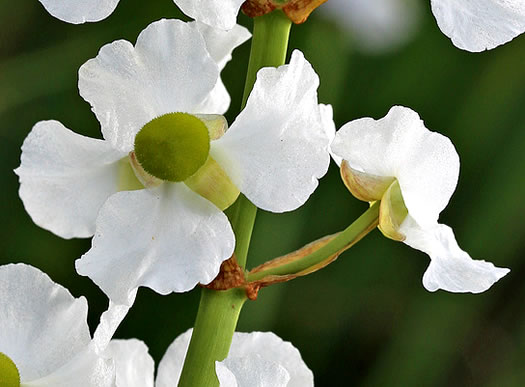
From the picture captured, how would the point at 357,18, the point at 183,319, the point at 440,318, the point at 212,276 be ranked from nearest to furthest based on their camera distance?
the point at 212,276, the point at 183,319, the point at 440,318, the point at 357,18

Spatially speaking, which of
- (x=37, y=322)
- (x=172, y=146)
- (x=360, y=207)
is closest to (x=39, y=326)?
(x=37, y=322)

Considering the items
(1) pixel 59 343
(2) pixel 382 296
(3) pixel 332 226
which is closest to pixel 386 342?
(2) pixel 382 296

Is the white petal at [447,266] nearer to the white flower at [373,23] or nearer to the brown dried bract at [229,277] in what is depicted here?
the brown dried bract at [229,277]

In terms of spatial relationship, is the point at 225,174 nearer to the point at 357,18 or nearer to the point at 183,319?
the point at 183,319

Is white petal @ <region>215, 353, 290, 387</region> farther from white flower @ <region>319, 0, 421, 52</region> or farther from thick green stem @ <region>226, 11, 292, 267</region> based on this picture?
white flower @ <region>319, 0, 421, 52</region>

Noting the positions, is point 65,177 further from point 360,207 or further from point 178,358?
point 360,207

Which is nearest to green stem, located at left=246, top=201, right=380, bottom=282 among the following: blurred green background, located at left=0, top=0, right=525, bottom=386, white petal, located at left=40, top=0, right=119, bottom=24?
white petal, located at left=40, top=0, right=119, bottom=24
